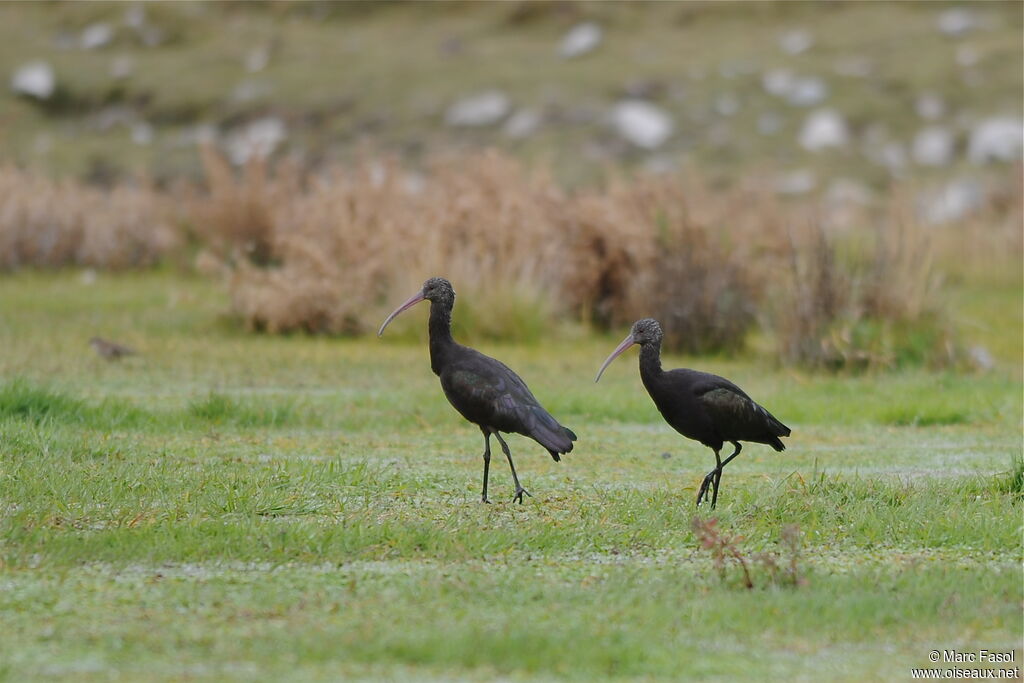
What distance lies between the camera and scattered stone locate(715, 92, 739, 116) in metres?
34.9

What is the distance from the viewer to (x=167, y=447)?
8.39 metres

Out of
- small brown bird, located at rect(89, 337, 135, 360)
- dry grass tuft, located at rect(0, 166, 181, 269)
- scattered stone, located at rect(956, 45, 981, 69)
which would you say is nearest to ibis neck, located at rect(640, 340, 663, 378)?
small brown bird, located at rect(89, 337, 135, 360)

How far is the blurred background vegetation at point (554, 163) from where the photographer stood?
14.4 metres

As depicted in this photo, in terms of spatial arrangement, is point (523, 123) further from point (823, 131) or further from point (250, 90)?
point (250, 90)

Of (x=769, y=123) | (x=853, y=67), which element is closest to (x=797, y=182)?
(x=769, y=123)

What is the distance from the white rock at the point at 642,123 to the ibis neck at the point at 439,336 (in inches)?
1033

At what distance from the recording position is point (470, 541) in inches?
244

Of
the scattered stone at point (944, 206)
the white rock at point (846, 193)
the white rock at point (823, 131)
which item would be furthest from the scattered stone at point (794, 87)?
the scattered stone at point (944, 206)

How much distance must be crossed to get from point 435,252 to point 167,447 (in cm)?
639

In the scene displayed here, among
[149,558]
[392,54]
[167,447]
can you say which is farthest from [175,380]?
[392,54]

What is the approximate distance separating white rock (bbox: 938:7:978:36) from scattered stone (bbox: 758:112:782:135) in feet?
26.0

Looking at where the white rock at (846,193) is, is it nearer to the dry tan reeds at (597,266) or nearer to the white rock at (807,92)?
the white rock at (807,92)

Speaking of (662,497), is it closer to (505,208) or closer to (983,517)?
(983,517)

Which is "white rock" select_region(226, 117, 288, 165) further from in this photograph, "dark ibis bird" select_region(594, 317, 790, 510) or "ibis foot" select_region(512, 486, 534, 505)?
"dark ibis bird" select_region(594, 317, 790, 510)
